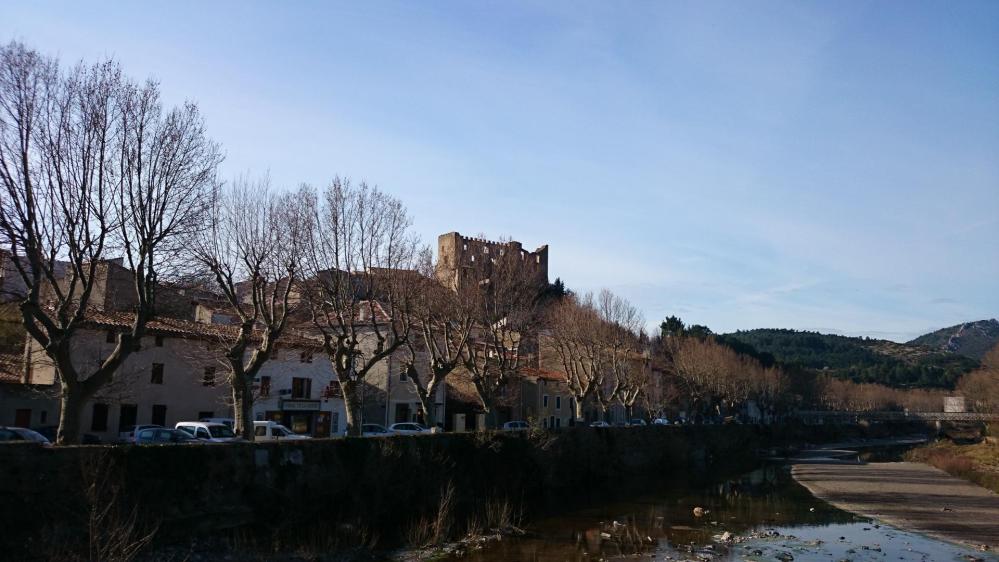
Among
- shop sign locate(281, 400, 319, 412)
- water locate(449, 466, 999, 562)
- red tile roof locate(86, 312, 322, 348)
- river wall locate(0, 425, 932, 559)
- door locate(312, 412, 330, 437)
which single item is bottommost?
water locate(449, 466, 999, 562)

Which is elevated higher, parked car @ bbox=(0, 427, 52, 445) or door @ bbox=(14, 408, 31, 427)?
door @ bbox=(14, 408, 31, 427)

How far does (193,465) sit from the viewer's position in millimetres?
23797

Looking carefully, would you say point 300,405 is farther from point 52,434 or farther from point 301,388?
point 52,434

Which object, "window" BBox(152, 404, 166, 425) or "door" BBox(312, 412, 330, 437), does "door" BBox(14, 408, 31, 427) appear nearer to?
"window" BBox(152, 404, 166, 425)

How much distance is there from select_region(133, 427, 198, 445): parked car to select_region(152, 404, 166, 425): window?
1305 cm

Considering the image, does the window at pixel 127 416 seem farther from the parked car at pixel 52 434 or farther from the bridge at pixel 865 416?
the bridge at pixel 865 416

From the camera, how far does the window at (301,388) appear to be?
179 ft

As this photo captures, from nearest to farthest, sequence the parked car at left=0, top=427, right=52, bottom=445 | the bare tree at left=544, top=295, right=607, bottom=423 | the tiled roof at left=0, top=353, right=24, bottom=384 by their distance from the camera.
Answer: the parked car at left=0, top=427, right=52, bottom=445 → the tiled roof at left=0, top=353, right=24, bottom=384 → the bare tree at left=544, top=295, right=607, bottom=423

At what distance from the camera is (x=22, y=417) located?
40.9 meters

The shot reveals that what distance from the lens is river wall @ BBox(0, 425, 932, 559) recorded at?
1948 centimetres

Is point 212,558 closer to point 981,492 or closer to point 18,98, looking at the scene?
point 18,98

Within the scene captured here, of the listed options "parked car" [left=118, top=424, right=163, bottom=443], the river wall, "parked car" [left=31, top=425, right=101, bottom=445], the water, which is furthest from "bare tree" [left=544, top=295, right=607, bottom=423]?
"parked car" [left=31, top=425, right=101, bottom=445]

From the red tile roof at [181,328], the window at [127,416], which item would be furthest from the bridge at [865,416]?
the window at [127,416]

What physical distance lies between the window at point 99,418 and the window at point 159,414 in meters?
3.11
